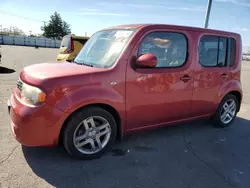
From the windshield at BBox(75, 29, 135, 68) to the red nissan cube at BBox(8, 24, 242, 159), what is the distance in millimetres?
19

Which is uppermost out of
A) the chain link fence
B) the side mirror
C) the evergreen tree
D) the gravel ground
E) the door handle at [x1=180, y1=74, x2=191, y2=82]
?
the evergreen tree

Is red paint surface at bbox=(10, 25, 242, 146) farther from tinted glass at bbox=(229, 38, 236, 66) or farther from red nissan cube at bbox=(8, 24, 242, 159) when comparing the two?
tinted glass at bbox=(229, 38, 236, 66)

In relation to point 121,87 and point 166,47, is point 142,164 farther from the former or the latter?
point 166,47

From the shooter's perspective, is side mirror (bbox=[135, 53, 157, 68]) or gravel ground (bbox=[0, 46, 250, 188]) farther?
side mirror (bbox=[135, 53, 157, 68])

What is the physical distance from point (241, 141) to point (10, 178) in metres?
3.85

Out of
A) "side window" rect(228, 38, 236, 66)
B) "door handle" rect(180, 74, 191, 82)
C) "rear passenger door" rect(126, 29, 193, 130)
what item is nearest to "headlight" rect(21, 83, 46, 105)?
"rear passenger door" rect(126, 29, 193, 130)

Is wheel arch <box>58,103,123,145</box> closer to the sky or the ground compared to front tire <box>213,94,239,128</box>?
closer to the sky

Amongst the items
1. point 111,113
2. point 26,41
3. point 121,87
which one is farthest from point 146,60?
point 26,41

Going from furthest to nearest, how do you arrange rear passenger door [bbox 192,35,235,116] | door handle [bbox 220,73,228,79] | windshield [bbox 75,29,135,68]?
door handle [bbox 220,73,228,79] → rear passenger door [bbox 192,35,235,116] → windshield [bbox 75,29,135,68]

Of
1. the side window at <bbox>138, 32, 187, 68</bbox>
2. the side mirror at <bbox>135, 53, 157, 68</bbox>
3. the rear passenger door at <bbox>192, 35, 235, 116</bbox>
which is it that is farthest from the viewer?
the rear passenger door at <bbox>192, 35, 235, 116</bbox>

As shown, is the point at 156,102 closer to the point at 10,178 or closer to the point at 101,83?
the point at 101,83

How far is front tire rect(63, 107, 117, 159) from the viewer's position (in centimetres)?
320

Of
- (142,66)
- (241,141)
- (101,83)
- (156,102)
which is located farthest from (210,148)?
(101,83)

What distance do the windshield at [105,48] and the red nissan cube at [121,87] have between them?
0.06ft
